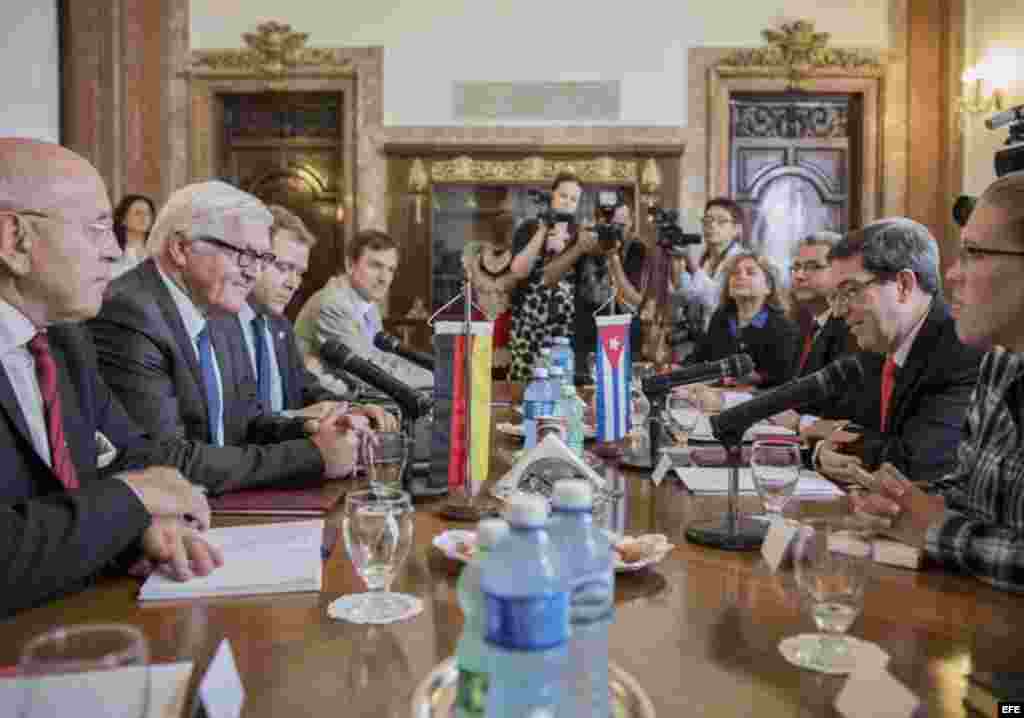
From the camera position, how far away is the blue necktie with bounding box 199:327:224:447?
2.16 meters

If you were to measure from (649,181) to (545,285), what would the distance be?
112 inches

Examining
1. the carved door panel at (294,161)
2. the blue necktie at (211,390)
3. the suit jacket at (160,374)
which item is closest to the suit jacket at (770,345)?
the blue necktie at (211,390)

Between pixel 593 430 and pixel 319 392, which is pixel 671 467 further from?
pixel 319 392

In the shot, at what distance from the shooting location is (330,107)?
7.12m

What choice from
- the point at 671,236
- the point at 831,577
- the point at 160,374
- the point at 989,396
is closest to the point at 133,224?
the point at 671,236

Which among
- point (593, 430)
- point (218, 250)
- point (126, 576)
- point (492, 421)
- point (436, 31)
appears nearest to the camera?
point (126, 576)

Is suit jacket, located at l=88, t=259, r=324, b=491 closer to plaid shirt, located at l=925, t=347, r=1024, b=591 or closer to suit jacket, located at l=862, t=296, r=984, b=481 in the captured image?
plaid shirt, located at l=925, t=347, r=1024, b=591

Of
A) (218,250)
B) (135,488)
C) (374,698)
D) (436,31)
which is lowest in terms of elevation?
(374,698)

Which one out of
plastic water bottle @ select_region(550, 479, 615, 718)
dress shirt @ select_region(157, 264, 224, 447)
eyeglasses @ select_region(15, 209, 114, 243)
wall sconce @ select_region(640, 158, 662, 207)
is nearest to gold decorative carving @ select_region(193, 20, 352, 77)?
wall sconce @ select_region(640, 158, 662, 207)

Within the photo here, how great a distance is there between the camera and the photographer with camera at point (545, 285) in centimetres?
417

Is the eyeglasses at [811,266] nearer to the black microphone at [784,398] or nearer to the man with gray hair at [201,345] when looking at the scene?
the man with gray hair at [201,345]

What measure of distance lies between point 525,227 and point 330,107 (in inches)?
124

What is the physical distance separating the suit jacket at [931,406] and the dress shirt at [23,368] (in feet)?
5.63

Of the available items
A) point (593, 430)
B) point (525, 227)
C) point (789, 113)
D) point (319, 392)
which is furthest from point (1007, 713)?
point (789, 113)
